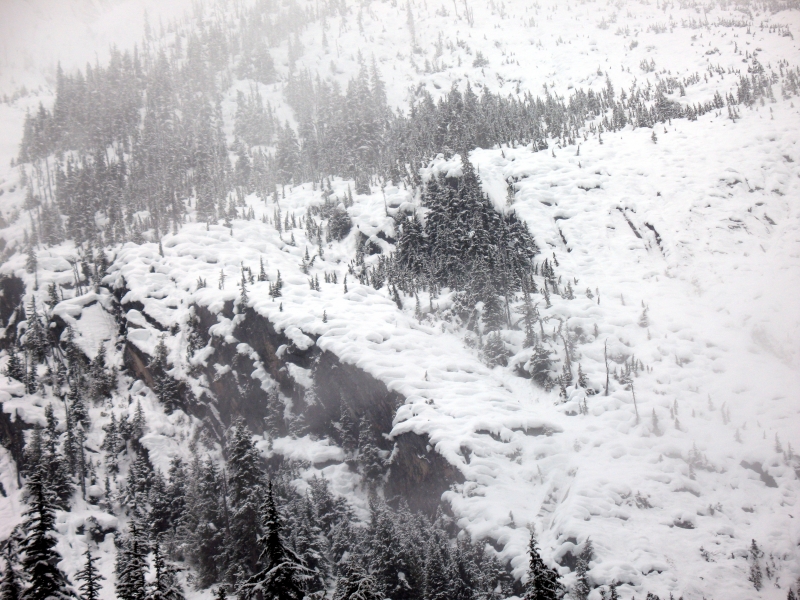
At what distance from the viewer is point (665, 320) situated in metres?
43.4

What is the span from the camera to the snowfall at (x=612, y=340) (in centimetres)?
3083

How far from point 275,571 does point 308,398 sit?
31682mm

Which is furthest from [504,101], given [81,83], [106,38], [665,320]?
[106,38]

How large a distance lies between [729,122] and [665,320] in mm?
29878

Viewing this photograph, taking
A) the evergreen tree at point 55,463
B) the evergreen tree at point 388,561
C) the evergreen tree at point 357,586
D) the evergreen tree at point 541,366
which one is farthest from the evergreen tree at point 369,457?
the evergreen tree at point 55,463

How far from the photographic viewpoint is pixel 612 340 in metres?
43.6

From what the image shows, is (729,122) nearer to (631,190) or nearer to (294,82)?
(631,190)

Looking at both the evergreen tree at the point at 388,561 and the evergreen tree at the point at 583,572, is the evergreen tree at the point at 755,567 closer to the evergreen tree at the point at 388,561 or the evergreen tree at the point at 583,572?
the evergreen tree at the point at 583,572

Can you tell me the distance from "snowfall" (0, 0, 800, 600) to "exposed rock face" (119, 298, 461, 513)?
3.88 ft

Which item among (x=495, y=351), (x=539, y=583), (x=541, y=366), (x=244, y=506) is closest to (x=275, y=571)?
(x=539, y=583)

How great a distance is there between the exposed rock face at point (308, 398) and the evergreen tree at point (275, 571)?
21278mm

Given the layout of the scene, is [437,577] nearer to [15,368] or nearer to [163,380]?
[163,380]

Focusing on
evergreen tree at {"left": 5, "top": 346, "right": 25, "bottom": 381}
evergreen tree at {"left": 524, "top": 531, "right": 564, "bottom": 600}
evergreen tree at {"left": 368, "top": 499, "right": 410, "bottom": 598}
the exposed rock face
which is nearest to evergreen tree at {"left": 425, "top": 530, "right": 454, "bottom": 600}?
evergreen tree at {"left": 368, "top": 499, "right": 410, "bottom": 598}

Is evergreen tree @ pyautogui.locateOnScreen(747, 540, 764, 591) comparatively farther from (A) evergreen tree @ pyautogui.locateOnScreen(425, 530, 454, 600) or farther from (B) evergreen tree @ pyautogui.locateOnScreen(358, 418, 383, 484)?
(B) evergreen tree @ pyautogui.locateOnScreen(358, 418, 383, 484)
